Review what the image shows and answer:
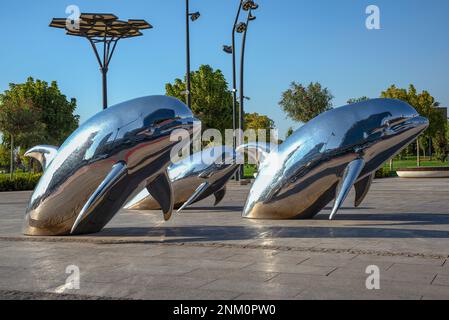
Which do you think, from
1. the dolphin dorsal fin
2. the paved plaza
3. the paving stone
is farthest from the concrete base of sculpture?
the paving stone

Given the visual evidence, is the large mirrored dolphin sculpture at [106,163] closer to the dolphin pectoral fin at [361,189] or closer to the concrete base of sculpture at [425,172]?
the dolphin pectoral fin at [361,189]

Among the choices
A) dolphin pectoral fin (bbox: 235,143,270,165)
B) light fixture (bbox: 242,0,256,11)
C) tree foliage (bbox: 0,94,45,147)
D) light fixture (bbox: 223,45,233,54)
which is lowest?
dolphin pectoral fin (bbox: 235,143,270,165)

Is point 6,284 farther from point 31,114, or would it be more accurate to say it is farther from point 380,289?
point 31,114

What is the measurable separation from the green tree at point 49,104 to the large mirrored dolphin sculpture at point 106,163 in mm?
Result: 52576

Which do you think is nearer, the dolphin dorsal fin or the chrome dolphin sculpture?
the dolphin dorsal fin

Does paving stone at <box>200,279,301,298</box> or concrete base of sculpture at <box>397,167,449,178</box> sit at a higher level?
paving stone at <box>200,279,301,298</box>

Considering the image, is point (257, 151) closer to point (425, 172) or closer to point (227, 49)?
point (227, 49)

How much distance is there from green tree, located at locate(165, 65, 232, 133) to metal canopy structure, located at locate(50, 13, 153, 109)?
1229 inches

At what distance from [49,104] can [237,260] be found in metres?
59.3

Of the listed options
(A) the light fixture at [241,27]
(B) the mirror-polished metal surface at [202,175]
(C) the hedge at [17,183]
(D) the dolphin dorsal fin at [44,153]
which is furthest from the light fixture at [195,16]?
(D) the dolphin dorsal fin at [44,153]

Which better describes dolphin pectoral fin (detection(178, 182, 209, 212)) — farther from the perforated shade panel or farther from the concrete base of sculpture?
the concrete base of sculpture

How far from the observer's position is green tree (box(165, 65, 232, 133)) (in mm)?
65875

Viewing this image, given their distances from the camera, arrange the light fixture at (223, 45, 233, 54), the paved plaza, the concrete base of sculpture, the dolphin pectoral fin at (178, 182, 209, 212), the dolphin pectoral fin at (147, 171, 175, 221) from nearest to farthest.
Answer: the paved plaza, the dolphin pectoral fin at (147, 171, 175, 221), the dolphin pectoral fin at (178, 182, 209, 212), the light fixture at (223, 45, 233, 54), the concrete base of sculpture
